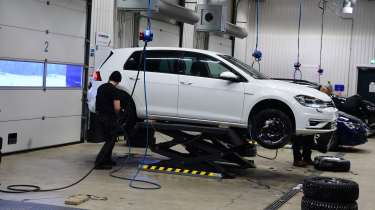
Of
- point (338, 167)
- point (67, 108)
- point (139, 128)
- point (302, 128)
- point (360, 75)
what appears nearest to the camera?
point (302, 128)

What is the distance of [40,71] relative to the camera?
10.8m

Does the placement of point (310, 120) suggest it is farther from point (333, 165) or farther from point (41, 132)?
point (41, 132)

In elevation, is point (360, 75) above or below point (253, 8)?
below

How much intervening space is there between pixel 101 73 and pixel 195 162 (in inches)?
91.6

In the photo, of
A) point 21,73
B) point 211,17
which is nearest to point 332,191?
point 21,73

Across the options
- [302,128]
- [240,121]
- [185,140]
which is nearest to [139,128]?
[185,140]

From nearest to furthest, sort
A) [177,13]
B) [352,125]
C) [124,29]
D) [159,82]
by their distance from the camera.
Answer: [159,82] < [352,125] < [124,29] < [177,13]

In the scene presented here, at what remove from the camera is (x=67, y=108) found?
11.8 m

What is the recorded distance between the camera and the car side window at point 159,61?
9258mm

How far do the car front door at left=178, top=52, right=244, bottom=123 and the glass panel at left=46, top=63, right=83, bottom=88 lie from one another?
134 inches

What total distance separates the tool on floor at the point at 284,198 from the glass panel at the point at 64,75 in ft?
18.2

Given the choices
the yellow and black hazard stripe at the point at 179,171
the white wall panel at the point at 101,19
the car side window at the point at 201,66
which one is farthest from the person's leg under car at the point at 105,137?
the white wall panel at the point at 101,19

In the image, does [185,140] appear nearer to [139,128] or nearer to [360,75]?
[139,128]

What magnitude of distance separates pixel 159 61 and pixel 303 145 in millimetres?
3303
